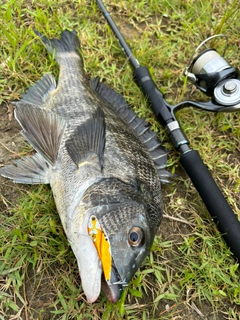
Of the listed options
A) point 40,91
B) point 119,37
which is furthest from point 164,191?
point 119,37

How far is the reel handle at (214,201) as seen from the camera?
9.86 ft

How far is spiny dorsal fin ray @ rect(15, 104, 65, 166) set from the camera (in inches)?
109

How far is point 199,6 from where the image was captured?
4320 millimetres

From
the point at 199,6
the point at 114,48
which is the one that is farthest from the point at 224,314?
the point at 199,6

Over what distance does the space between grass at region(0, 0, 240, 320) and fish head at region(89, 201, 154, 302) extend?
0.30 meters

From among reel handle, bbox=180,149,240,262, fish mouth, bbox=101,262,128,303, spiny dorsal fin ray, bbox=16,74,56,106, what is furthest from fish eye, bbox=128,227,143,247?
spiny dorsal fin ray, bbox=16,74,56,106

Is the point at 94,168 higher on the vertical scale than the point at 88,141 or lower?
lower

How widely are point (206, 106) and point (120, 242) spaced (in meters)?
1.76

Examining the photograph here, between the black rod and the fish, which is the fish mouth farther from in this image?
the black rod

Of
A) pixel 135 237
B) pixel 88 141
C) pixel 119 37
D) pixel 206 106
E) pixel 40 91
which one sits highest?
pixel 40 91

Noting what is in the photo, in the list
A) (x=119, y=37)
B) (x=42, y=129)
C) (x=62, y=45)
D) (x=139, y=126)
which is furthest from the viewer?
(x=119, y=37)

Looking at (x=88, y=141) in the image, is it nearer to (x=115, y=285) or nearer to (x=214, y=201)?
(x=115, y=285)

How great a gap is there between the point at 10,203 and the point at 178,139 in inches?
60.2

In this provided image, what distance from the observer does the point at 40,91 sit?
325 centimetres
